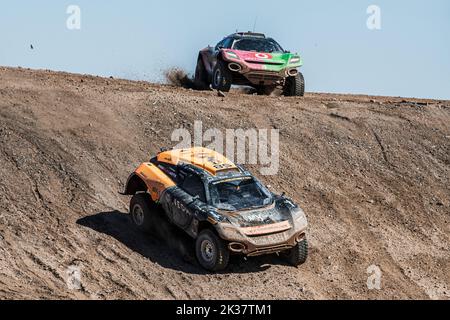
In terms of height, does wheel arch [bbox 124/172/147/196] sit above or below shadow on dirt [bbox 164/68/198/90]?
above

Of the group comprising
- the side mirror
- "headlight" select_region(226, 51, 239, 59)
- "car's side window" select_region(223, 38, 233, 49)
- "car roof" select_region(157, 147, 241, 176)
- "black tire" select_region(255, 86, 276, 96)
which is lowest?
"black tire" select_region(255, 86, 276, 96)

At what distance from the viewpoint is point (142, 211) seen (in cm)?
1481

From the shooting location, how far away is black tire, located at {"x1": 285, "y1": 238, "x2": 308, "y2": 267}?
560 inches

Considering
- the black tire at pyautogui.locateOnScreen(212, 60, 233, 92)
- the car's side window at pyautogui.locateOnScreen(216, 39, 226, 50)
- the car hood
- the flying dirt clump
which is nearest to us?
the car hood

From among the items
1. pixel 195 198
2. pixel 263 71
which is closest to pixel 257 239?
pixel 195 198

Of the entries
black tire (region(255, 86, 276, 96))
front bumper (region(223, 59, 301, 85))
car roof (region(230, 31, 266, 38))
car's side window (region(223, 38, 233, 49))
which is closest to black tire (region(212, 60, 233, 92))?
front bumper (region(223, 59, 301, 85))

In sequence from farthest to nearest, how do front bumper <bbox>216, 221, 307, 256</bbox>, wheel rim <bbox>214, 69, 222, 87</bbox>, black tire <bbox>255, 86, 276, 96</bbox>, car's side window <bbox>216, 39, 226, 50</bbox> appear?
black tire <bbox>255, 86, 276, 96</bbox> < car's side window <bbox>216, 39, 226, 50</bbox> < wheel rim <bbox>214, 69, 222, 87</bbox> < front bumper <bbox>216, 221, 307, 256</bbox>

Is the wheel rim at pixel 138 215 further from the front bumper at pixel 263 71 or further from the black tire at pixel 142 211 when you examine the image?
the front bumper at pixel 263 71

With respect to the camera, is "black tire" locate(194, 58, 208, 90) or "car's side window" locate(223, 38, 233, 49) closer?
"car's side window" locate(223, 38, 233, 49)

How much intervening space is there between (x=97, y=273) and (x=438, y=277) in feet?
20.1

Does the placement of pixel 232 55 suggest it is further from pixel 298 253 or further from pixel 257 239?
pixel 257 239

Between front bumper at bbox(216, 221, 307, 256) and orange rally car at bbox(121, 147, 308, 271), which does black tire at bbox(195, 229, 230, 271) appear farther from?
front bumper at bbox(216, 221, 307, 256)

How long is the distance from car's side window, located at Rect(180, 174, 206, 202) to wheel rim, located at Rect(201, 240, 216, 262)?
30.3 inches

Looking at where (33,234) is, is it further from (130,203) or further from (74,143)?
(74,143)
